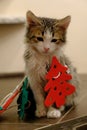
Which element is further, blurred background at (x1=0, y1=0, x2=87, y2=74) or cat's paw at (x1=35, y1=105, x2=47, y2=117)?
blurred background at (x1=0, y1=0, x2=87, y2=74)

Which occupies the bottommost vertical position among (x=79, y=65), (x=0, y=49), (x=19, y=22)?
(x=79, y=65)

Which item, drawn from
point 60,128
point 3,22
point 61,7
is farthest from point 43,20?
point 61,7

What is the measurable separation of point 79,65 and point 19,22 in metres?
0.66

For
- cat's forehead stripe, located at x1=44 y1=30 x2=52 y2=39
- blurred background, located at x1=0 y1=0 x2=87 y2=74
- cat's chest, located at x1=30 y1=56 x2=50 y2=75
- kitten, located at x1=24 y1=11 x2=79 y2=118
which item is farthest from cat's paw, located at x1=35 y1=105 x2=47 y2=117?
blurred background, located at x1=0 y1=0 x2=87 y2=74

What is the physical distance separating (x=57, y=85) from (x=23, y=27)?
1.38m

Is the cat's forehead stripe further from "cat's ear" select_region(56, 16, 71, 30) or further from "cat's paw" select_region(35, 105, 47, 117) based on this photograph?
"cat's paw" select_region(35, 105, 47, 117)

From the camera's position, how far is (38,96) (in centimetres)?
125

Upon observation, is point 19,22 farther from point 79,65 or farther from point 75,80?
point 75,80

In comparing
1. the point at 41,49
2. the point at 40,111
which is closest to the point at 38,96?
the point at 40,111

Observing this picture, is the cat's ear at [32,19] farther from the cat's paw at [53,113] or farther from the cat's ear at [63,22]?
the cat's paw at [53,113]

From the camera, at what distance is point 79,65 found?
9.10 ft

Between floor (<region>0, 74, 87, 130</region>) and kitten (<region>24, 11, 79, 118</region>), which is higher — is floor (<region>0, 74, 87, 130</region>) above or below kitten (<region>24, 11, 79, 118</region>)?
below

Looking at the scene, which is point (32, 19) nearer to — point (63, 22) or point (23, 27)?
point (63, 22)

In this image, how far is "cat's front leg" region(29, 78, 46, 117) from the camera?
1.25m
